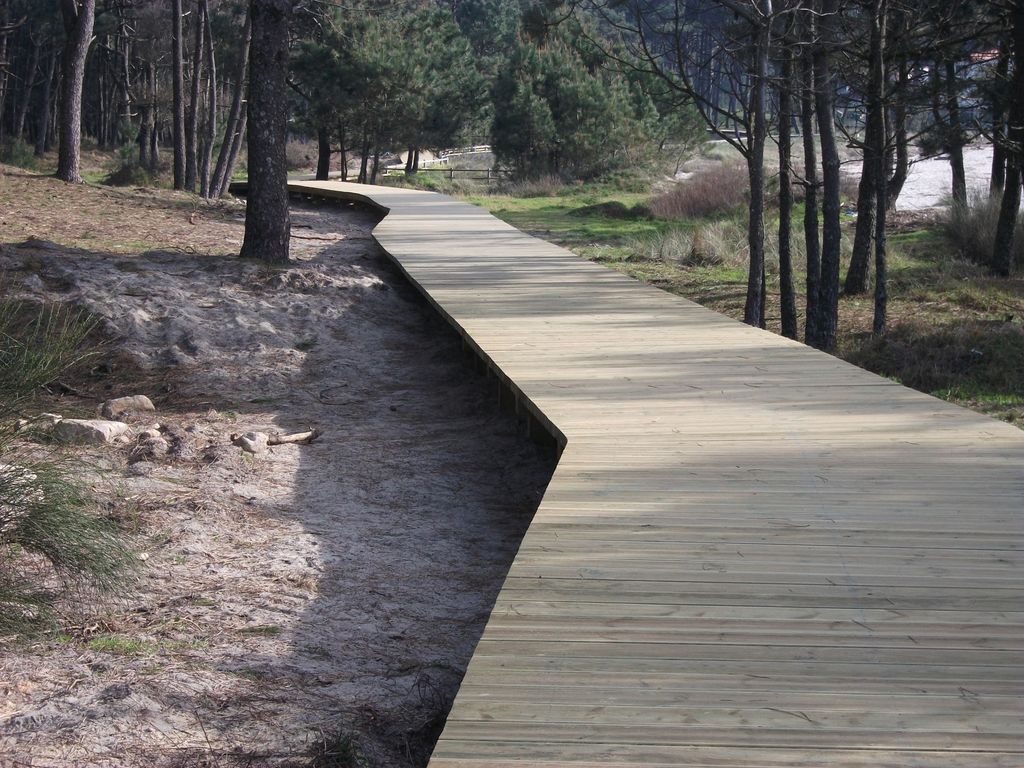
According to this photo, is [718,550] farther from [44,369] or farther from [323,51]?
[323,51]

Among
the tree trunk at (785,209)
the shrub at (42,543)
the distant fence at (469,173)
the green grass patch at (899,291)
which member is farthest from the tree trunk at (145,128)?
the shrub at (42,543)

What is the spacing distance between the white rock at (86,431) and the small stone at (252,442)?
647 millimetres

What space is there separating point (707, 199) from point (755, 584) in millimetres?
20989

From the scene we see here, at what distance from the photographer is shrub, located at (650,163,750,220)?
23.1 metres

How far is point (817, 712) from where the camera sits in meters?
2.61

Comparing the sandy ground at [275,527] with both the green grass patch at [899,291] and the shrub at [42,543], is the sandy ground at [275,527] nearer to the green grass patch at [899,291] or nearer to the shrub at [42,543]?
the shrub at [42,543]

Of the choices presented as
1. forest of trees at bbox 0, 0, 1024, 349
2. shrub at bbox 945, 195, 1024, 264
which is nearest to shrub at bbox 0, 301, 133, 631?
forest of trees at bbox 0, 0, 1024, 349

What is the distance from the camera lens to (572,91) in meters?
35.2

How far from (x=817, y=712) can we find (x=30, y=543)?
267cm

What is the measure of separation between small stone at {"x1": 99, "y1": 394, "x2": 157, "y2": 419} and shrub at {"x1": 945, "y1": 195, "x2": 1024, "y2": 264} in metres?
12.9

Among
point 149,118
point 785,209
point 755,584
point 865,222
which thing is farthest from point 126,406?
point 149,118

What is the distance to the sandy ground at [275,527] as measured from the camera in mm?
3275

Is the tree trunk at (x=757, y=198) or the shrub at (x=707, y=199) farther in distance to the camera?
the shrub at (x=707, y=199)

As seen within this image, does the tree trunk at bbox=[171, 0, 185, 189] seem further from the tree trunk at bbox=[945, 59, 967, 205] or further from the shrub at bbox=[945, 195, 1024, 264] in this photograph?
the shrub at bbox=[945, 195, 1024, 264]
